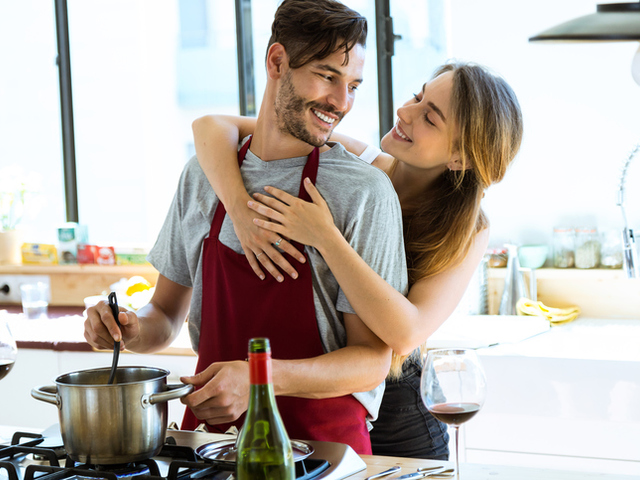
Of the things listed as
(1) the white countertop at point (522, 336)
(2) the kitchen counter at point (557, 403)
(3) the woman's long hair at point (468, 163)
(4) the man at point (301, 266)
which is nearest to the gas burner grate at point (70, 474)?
(4) the man at point (301, 266)

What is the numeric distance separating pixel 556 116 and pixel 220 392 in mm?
2201

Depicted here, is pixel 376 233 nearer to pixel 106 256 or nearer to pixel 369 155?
pixel 369 155

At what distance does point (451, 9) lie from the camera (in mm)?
3059

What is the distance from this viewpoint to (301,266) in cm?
145

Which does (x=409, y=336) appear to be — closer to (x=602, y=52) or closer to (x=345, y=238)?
(x=345, y=238)

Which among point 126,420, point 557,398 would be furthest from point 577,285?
point 126,420

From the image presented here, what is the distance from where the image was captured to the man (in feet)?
4.53

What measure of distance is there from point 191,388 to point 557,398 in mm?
1453

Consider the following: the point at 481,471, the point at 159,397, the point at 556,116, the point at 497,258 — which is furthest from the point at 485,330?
the point at 159,397

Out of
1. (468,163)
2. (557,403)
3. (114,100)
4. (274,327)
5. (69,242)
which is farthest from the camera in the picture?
(114,100)

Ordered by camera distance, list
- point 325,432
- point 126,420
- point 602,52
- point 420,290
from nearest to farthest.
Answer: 1. point 126,420
2. point 325,432
3. point 420,290
4. point 602,52

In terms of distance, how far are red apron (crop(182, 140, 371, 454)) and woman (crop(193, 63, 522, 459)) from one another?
49mm

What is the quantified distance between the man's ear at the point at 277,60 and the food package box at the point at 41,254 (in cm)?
224

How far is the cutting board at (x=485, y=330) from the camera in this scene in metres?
2.41
